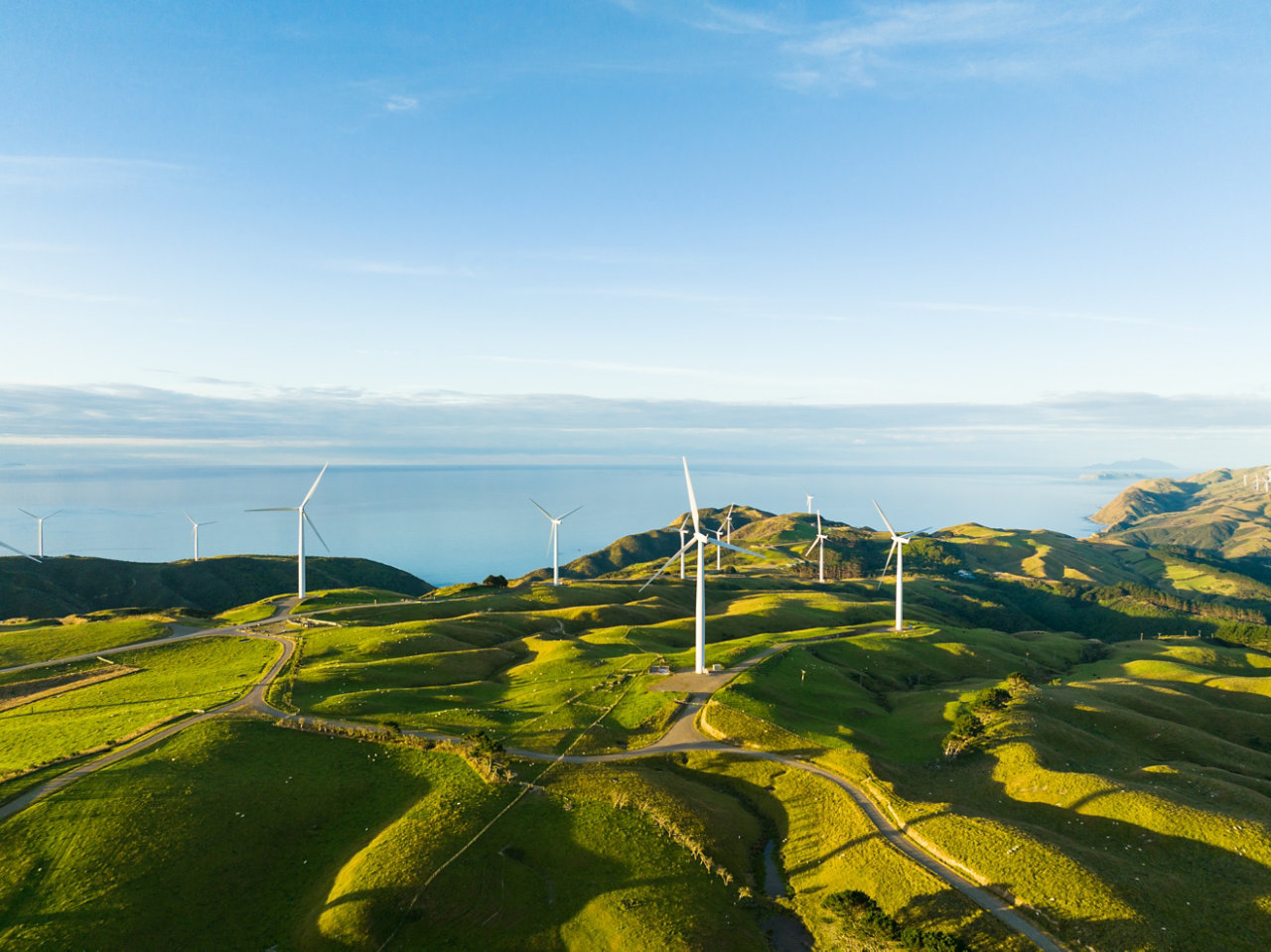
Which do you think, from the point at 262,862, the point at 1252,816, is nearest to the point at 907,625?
the point at 1252,816

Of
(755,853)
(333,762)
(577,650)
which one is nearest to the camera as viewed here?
(755,853)

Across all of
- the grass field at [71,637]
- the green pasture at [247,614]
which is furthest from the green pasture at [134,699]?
the green pasture at [247,614]

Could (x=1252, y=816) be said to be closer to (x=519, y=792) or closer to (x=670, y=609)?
(x=519, y=792)

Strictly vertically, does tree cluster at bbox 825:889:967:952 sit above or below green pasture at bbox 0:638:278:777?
above

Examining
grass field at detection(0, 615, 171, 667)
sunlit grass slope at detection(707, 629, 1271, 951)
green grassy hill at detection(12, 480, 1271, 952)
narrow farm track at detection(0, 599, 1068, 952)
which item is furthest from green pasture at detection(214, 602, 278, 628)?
sunlit grass slope at detection(707, 629, 1271, 951)

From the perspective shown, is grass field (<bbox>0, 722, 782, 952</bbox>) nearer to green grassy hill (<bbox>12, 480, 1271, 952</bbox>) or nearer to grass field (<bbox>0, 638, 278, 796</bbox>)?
green grassy hill (<bbox>12, 480, 1271, 952</bbox>)

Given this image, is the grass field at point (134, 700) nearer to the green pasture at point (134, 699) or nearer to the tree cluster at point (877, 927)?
the green pasture at point (134, 699)
